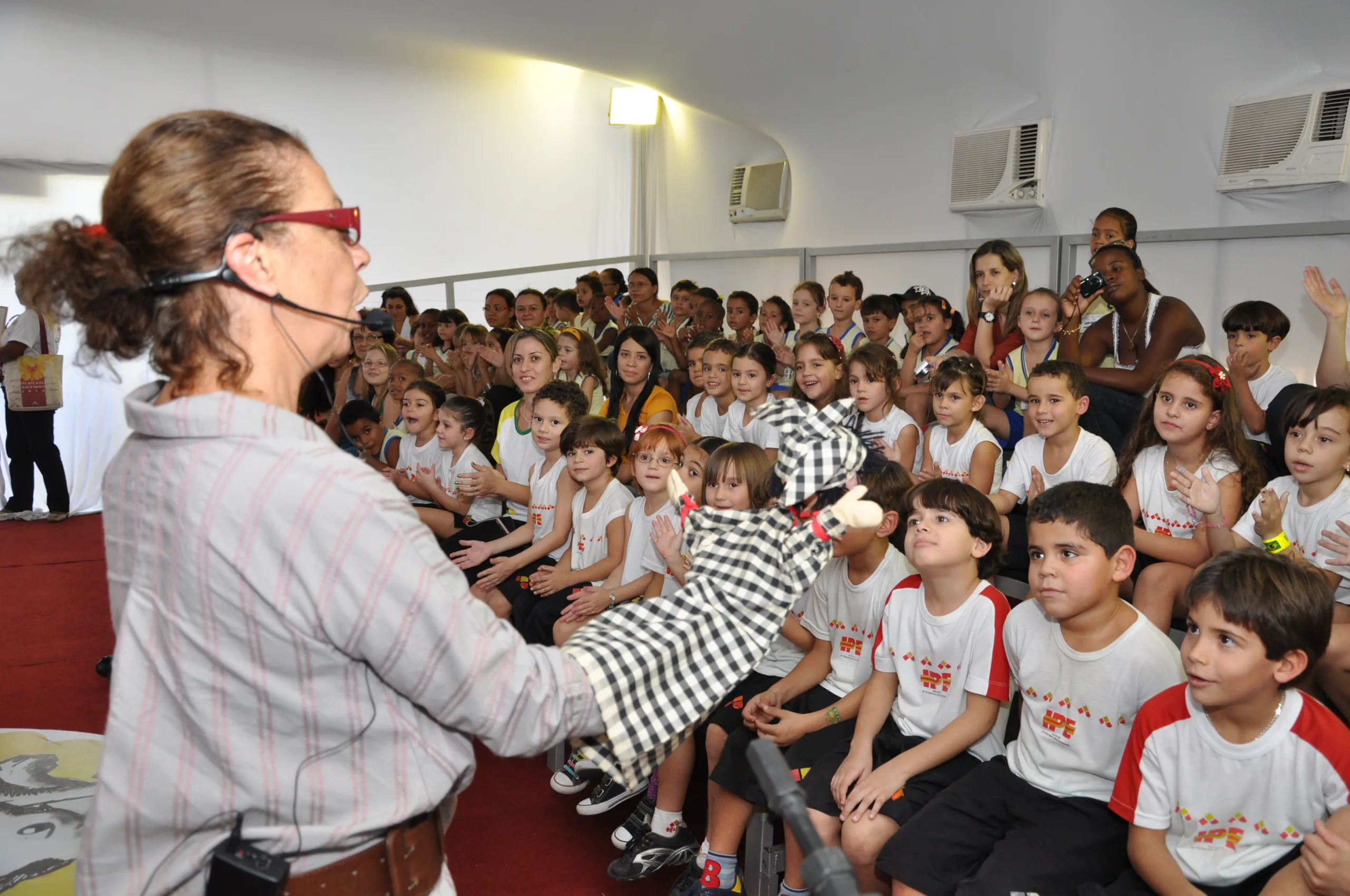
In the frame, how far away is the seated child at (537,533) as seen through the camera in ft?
10.6

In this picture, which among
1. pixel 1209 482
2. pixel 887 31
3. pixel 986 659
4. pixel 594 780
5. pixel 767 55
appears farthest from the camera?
pixel 767 55

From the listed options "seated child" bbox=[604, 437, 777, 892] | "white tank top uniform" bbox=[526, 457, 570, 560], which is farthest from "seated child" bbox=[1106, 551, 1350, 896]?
"white tank top uniform" bbox=[526, 457, 570, 560]

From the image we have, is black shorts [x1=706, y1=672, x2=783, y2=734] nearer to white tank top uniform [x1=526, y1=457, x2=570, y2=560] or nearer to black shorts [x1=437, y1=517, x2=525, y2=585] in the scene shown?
white tank top uniform [x1=526, y1=457, x2=570, y2=560]

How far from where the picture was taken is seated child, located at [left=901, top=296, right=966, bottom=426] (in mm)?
3629

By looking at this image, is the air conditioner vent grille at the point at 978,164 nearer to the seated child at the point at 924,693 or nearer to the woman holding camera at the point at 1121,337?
the woman holding camera at the point at 1121,337

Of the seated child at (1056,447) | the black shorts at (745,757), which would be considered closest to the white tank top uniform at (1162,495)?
the seated child at (1056,447)

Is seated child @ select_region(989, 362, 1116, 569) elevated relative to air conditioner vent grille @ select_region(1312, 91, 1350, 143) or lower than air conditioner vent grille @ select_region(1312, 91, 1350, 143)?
lower

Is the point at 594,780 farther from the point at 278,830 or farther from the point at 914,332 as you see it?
the point at 914,332

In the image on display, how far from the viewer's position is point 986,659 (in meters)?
1.88

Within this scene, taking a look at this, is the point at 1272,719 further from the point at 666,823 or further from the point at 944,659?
the point at 666,823

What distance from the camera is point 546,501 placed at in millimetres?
3389

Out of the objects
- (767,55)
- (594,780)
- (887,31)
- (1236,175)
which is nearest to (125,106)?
(767,55)

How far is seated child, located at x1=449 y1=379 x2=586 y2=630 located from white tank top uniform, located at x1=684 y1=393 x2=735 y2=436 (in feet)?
2.47

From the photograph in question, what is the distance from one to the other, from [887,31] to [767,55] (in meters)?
0.89
